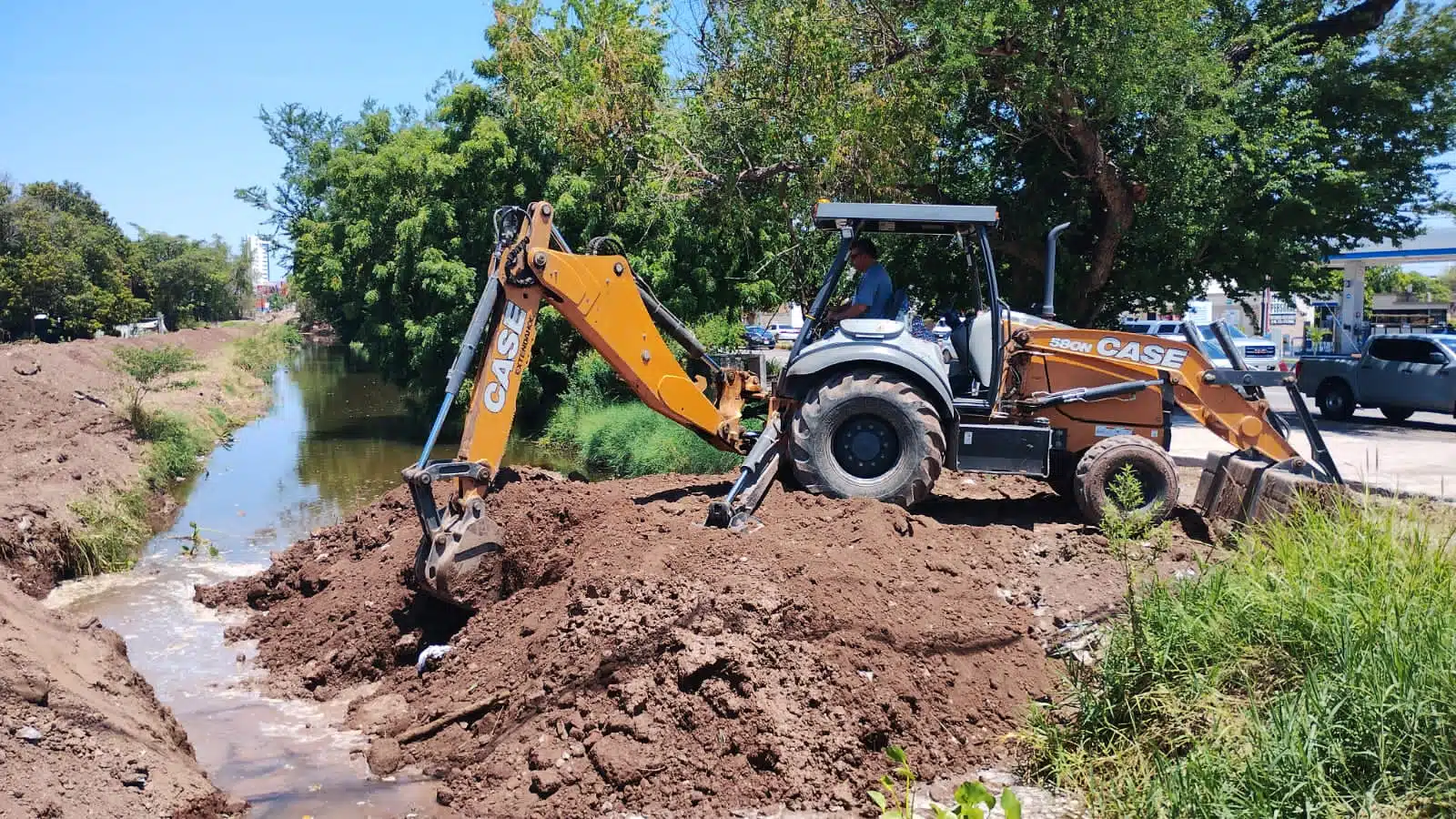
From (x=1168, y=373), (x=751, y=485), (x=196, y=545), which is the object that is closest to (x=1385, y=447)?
(x=1168, y=373)

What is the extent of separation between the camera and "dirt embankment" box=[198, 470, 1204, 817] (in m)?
5.86

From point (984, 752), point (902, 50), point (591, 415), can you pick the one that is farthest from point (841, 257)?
point (591, 415)

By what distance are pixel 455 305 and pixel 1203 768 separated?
17756 millimetres

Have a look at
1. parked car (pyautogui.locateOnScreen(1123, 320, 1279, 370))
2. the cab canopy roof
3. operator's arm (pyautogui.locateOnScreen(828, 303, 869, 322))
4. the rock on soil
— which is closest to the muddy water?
the rock on soil

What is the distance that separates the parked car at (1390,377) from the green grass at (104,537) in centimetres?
2015

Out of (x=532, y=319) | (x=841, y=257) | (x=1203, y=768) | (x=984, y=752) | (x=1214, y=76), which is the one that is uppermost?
(x=1214, y=76)

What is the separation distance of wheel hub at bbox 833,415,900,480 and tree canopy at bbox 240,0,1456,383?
5792 millimetres

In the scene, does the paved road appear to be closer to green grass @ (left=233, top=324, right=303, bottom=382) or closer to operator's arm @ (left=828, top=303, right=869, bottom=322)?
operator's arm @ (left=828, top=303, right=869, bottom=322)

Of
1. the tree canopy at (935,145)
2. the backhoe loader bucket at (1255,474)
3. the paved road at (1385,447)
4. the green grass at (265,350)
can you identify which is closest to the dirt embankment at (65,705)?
the backhoe loader bucket at (1255,474)

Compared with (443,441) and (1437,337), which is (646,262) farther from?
(1437,337)

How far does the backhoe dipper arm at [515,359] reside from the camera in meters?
7.66

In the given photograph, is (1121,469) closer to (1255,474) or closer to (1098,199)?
(1255,474)

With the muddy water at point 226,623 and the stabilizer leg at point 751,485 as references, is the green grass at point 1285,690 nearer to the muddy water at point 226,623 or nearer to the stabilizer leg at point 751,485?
the stabilizer leg at point 751,485

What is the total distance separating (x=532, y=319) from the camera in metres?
8.22
